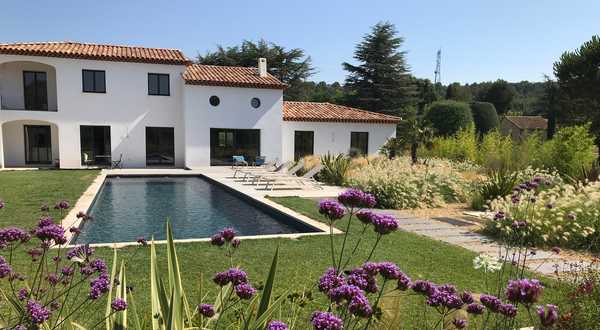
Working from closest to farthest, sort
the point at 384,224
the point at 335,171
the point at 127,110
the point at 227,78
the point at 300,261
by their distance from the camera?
the point at 384,224 → the point at 300,261 → the point at 335,171 → the point at 127,110 → the point at 227,78

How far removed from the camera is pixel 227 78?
2395cm

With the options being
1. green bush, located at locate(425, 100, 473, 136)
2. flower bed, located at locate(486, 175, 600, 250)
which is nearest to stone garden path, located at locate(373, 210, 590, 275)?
flower bed, located at locate(486, 175, 600, 250)

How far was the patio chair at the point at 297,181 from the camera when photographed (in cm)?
1609

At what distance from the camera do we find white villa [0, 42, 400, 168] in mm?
21812

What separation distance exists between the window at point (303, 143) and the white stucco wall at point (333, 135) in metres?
0.24

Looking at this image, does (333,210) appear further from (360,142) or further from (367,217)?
(360,142)

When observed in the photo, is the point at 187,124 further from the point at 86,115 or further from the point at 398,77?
the point at 398,77

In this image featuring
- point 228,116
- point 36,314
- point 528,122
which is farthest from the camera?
point 528,122

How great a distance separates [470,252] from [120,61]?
2079cm

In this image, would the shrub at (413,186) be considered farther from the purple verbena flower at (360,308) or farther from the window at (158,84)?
the window at (158,84)

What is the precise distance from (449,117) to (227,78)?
78.3 ft

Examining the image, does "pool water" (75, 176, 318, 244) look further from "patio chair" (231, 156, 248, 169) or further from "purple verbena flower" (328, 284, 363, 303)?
"purple verbena flower" (328, 284, 363, 303)

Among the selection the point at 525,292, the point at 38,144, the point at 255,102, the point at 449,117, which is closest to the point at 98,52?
the point at 38,144

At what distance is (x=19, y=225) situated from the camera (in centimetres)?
788
